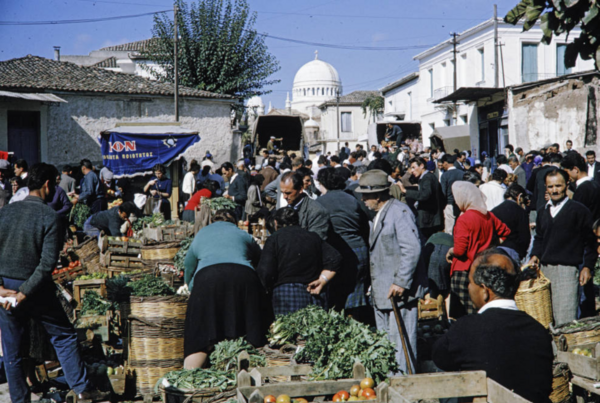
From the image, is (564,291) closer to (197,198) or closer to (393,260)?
(393,260)

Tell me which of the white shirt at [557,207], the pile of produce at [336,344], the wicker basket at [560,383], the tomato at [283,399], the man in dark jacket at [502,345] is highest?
the white shirt at [557,207]

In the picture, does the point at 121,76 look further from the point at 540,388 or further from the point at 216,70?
the point at 540,388

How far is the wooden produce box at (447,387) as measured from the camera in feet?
10.5

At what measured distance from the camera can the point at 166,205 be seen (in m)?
12.9

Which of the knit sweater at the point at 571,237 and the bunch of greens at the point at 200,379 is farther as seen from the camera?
the knit sweater at the point at 571,237

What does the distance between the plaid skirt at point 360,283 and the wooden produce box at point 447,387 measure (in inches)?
125

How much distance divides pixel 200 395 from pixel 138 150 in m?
15.7

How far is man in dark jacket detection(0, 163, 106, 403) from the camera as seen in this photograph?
207 inches

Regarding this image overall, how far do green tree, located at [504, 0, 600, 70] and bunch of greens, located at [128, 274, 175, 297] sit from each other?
443cm

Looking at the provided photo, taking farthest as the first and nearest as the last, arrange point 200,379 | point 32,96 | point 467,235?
point 32,96
point 467,235
point 200,379

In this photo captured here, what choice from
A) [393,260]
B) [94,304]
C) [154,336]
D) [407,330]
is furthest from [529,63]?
[154,336]

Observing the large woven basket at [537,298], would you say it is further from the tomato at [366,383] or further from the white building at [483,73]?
the white building at [483,73]

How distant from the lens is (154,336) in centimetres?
596

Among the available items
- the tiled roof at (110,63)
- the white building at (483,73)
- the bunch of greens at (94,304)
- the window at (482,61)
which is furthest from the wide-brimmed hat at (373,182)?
the tiled roof at (110,63)
